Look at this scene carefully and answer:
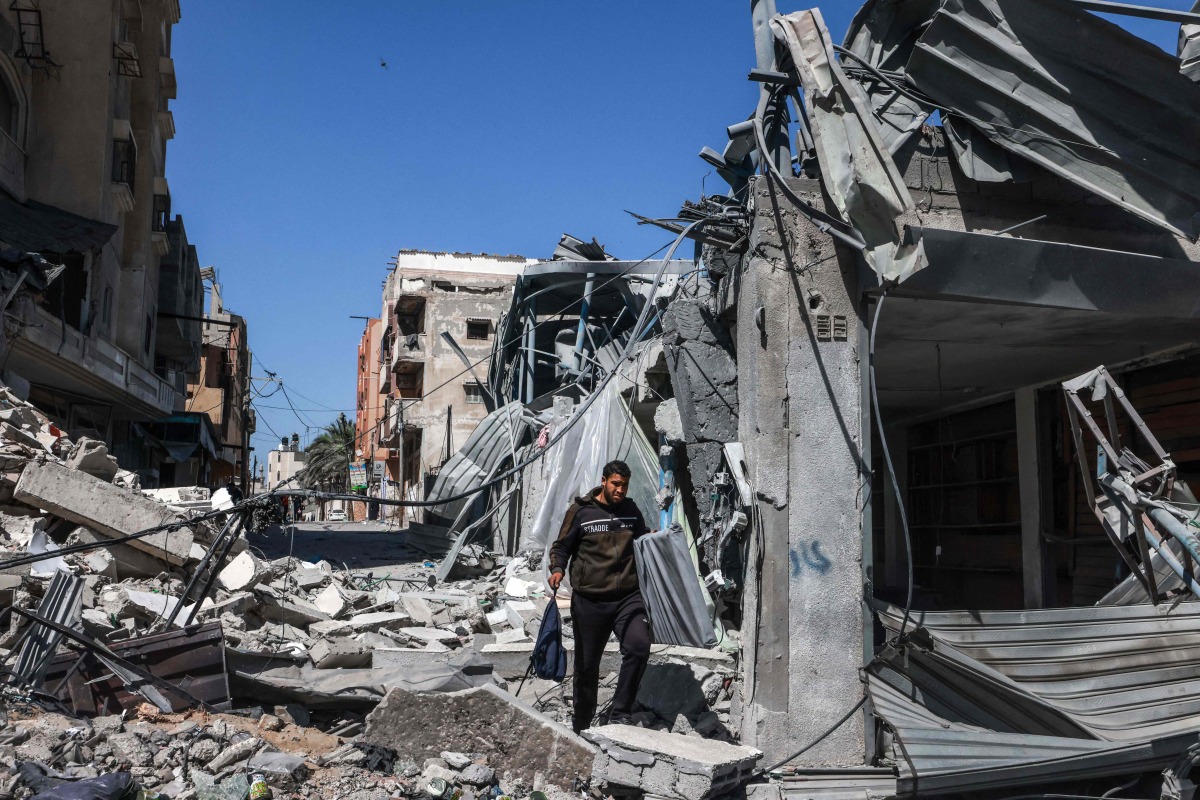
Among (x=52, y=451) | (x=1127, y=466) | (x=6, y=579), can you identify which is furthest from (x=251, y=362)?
(x=1127, y=466)

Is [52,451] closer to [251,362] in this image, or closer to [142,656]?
[142,656]

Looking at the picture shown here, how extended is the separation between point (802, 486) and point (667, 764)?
1829mm

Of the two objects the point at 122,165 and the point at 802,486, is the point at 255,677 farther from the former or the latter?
the point at 122,165

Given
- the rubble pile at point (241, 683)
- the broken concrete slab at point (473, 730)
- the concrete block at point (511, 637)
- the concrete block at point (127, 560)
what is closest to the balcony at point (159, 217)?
the rubble pile at point (241, 683)

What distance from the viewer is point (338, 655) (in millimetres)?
6539

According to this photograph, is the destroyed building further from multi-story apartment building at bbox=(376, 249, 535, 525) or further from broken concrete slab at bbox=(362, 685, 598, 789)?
multi-story apartment building at bbox=(376, 249, 535, 525)

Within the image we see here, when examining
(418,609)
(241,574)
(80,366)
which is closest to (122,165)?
(80,366)

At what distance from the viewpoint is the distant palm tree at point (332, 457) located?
5700 cm

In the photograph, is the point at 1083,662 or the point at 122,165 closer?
the point at 1083,662

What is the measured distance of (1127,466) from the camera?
17.1 ft

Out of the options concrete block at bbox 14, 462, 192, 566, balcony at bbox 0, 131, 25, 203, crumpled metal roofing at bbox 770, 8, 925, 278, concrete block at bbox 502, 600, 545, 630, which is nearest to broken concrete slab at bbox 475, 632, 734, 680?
concrete block at bbox 502, 600, 545, 630

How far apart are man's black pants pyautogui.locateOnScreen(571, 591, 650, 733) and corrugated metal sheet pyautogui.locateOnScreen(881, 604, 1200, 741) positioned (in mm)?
1525

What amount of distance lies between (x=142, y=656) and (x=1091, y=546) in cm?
763

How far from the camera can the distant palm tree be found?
187ft
